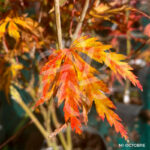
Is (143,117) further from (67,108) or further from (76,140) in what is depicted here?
(67,108)

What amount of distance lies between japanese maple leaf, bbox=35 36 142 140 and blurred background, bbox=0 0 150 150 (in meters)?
0.10

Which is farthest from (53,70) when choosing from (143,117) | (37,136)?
(143,117)

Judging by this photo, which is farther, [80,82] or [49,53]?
[49,53]

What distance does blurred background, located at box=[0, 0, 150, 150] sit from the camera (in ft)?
1.41

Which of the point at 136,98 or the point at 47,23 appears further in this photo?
the point at 136,98

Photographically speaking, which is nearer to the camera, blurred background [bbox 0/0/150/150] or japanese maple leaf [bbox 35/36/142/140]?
japanese maple leaf [bbox 35/36/142/140]

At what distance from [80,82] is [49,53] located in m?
0.24

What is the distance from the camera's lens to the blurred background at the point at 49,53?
43 cm

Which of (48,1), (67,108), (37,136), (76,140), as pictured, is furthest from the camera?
(37,136)

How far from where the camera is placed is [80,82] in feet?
1.01

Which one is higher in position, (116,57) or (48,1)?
(48,1)

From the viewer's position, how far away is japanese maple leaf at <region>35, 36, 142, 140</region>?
29 centimetres

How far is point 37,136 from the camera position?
982 mm

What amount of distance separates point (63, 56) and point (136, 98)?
83cm
